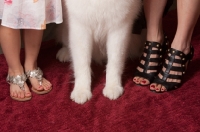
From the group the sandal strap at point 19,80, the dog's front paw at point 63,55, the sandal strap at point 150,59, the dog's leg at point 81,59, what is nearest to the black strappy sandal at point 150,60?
the sandal strap at point 150,59

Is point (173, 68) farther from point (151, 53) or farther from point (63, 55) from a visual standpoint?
point (63, 55)

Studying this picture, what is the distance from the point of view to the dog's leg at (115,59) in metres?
1.37

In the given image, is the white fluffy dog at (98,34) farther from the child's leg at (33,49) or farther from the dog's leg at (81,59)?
the child's leg at (33,49)

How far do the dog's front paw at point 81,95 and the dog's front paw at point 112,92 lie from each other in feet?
0.26

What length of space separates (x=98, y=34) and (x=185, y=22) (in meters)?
0.43

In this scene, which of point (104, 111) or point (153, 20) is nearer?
Result: point (104, 111)

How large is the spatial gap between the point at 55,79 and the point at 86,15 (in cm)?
44

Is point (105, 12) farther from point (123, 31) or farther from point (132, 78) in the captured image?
point (132, 78)

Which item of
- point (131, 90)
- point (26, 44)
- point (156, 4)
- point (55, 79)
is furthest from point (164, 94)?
point (26, 44)

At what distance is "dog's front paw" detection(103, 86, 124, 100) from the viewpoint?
1.37m

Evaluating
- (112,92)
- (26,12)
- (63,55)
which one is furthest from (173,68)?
(26,12)

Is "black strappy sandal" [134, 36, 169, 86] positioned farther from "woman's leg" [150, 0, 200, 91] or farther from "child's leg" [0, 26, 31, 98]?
"child's leg" [0, 26, 31, 98]

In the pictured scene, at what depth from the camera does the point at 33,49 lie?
4.76 feet

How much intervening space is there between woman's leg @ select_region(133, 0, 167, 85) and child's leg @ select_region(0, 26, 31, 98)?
0.59m
